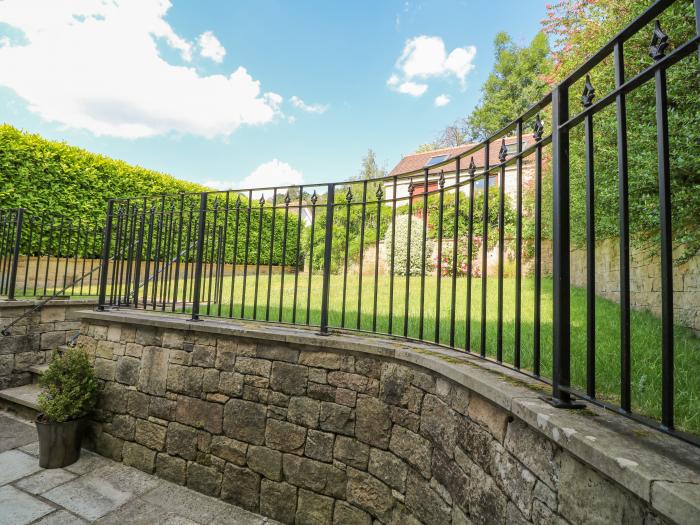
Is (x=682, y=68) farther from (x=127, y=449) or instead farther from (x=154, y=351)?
(x=127, y=449)

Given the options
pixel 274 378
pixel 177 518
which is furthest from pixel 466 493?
pixel 177 518

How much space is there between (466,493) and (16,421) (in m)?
5.29

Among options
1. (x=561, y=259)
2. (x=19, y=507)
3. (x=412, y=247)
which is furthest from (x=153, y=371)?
(x=412, y=247)

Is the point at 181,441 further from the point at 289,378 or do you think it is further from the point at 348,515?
the point at 348,515

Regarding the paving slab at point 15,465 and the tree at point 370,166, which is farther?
the tree at point 370,166

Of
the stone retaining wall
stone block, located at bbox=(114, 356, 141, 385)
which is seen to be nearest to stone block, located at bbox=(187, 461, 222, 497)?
stone block, located at bbox=(114, 356, 141, 385)

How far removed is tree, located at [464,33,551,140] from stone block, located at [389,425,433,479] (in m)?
22.2

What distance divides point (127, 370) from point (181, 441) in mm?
1020

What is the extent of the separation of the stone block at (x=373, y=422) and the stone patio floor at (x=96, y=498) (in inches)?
45.8

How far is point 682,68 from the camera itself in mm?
3852

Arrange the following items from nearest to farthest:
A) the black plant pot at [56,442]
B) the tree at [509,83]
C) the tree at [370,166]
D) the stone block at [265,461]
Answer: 1. the stone block at [265,461]
2. the black plant pot at [56,442]
3. the tree at [509,83]
4. the tree at [370,166]

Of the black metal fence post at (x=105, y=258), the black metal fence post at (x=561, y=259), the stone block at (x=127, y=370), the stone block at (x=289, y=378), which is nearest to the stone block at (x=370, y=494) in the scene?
the stone block at (x=289, y=378)

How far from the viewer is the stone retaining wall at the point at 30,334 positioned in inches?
186

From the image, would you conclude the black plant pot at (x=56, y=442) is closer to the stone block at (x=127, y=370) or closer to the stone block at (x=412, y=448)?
the stone block at (x=127, y=370)
